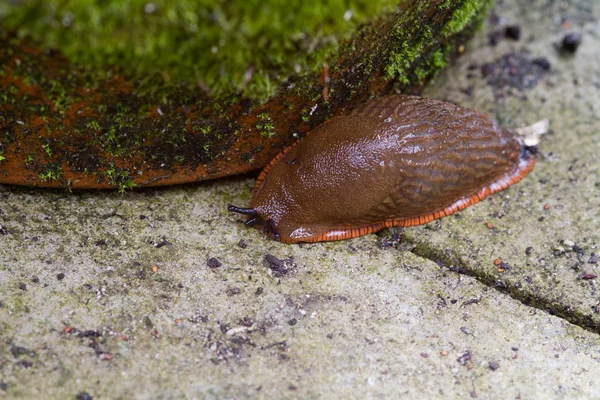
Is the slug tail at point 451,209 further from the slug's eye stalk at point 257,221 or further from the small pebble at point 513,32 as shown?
the small pebble at point 513,32

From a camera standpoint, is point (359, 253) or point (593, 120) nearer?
point (359, 253)

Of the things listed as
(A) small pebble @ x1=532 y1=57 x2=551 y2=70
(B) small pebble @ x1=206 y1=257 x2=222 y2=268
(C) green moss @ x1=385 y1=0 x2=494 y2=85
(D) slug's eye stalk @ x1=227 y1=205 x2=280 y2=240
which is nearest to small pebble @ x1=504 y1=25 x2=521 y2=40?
(A) small pebble @ x1=532 y1=57 x2=551 y2=70

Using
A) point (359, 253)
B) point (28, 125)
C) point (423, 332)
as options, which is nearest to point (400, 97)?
point (359, 253)

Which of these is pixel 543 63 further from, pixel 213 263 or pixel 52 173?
pixel 52 173

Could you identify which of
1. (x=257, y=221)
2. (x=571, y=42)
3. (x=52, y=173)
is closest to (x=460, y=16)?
(x=571, y=42)

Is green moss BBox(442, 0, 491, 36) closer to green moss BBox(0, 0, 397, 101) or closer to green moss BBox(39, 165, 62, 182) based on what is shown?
green moss BBox(0, 0, 397, 101)

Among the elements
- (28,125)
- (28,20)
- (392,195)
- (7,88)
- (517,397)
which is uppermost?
(28,20)

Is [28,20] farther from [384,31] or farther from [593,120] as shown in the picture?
[593,120]
